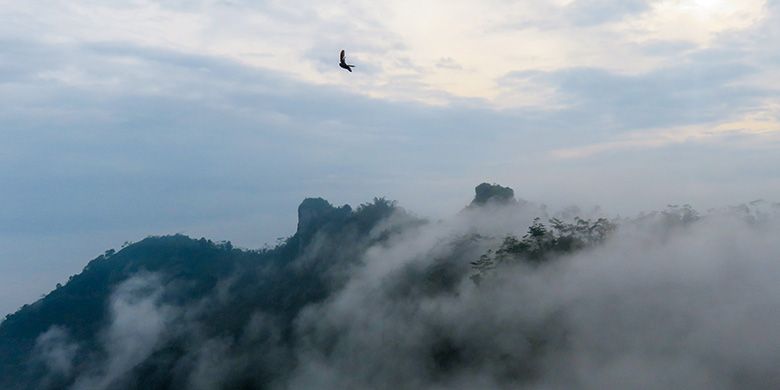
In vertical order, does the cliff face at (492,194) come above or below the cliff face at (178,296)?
above

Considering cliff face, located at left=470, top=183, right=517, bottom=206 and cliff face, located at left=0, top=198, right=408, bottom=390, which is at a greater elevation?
cliff face, located at left=470, top=183, right=517, bottom=206

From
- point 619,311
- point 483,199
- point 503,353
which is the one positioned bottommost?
point 503,353

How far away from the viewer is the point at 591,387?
236ft

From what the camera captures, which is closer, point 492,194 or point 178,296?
point 492,194

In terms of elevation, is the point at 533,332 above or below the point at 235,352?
above

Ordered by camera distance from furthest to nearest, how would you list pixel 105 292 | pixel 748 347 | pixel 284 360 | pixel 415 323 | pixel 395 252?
pixel 105 292, pixel 395 252, pixel 284 360, pixel 415 323, pixel 748 347

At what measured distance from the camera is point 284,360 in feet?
374

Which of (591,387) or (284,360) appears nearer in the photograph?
(591,387)

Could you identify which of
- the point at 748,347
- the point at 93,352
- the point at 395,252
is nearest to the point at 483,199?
the point at 395,252

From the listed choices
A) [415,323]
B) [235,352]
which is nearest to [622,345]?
[415,323]

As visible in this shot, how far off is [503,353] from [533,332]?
4994 millimetres

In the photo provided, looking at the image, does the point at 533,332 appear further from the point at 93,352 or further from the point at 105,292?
the point at 105,292

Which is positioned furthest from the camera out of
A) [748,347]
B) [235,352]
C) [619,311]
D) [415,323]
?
[235,352]

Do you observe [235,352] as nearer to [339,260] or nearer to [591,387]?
[339,260]
